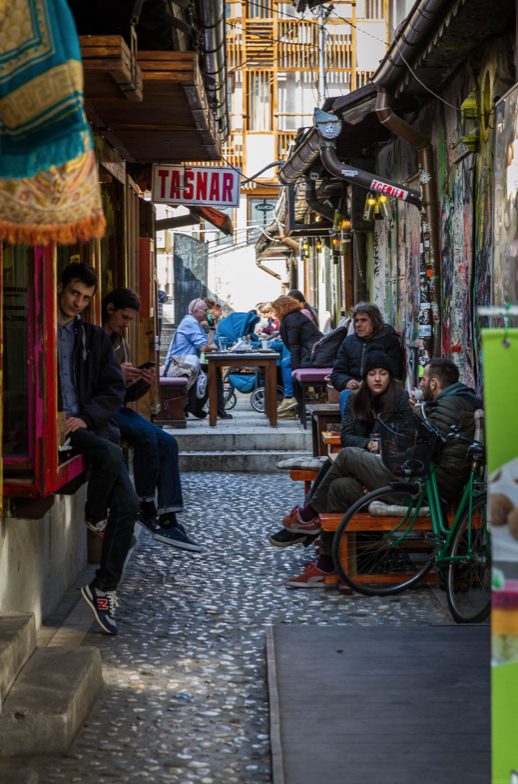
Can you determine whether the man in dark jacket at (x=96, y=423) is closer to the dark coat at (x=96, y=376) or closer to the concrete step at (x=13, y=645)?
the dark coat at (x=96, y=376)

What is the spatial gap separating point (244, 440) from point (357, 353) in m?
3.03

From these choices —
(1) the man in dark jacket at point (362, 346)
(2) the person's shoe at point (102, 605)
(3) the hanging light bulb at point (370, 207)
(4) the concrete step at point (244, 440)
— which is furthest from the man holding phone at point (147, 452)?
(3) the hanging light bulb at point (370, 207)

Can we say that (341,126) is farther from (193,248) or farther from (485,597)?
(193,248)

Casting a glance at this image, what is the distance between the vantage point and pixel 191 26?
8789 millimetres

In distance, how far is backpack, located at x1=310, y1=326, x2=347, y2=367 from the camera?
16116 mm

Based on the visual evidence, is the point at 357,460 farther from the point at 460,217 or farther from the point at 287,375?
the point at 287,375

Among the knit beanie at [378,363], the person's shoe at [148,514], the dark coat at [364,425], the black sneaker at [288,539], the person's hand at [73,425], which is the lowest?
the black sneaker at [288,539]

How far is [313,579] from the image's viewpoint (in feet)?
26.9

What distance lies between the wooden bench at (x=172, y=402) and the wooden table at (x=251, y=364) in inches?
13.9

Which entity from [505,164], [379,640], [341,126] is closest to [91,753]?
[379,640]

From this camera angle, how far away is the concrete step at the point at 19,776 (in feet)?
14.7

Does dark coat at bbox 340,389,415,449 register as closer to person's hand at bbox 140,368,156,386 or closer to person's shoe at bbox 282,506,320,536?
person's shoe at bbox 282,506,320,536

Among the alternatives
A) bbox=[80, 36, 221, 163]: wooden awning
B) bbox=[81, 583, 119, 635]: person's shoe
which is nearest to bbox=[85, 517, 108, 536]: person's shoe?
bbox=[81, 583, 119, 635]: person's shoe

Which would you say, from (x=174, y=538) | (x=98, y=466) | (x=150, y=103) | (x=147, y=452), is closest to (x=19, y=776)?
(x=98, y=466)
